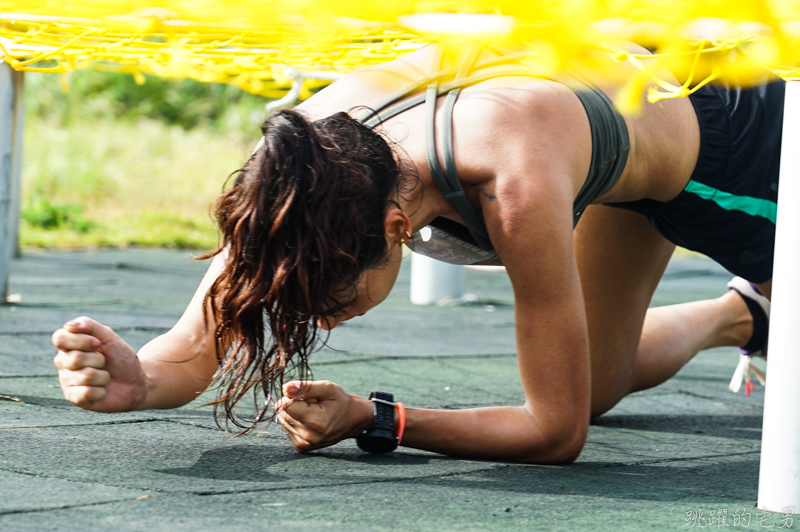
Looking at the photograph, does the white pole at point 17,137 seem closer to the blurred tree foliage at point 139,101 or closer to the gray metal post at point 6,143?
the gray metal post at point 6,143

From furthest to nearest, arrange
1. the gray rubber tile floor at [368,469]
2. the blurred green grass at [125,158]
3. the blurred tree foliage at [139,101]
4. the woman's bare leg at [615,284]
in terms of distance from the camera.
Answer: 1. the blurred tree foliage at [139,101]
2. the blurred green grass at [125,158]
3. the woman's bare leg at [615,284]
4. the gray rubber tile floor at [368,469]

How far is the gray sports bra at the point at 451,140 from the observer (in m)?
1.43

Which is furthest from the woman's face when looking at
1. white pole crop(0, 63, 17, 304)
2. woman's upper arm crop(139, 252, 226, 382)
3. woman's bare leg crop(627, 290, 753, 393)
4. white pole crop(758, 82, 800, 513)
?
white pole crop(0, 63, 17, 304)

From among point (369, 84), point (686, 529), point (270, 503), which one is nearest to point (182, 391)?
point (270, 503)

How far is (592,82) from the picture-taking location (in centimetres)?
160

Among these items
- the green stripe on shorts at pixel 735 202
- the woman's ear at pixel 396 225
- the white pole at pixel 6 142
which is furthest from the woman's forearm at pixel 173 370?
the white pole at pixel 6 142

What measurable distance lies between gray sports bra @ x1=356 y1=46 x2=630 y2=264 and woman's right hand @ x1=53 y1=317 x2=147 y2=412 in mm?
528

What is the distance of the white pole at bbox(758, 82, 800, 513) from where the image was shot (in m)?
1.24

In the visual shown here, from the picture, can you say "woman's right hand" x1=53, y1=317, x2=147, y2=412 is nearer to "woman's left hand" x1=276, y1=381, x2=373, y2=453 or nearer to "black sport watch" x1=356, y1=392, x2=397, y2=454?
"woman's left hand" x1=276, y1=381, x2=373, y2=453

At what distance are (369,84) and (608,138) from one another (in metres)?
0.42

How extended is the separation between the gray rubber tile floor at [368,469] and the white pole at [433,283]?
144 centimetres

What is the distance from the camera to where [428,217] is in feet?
4.80

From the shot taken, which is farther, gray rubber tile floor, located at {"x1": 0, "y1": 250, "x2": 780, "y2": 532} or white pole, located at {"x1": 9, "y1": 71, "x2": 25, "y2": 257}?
white pole, located at {"x1": 9, "y1": 71, "x2": 25, "y2": 257}

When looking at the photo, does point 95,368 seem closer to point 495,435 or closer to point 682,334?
point 495,435
